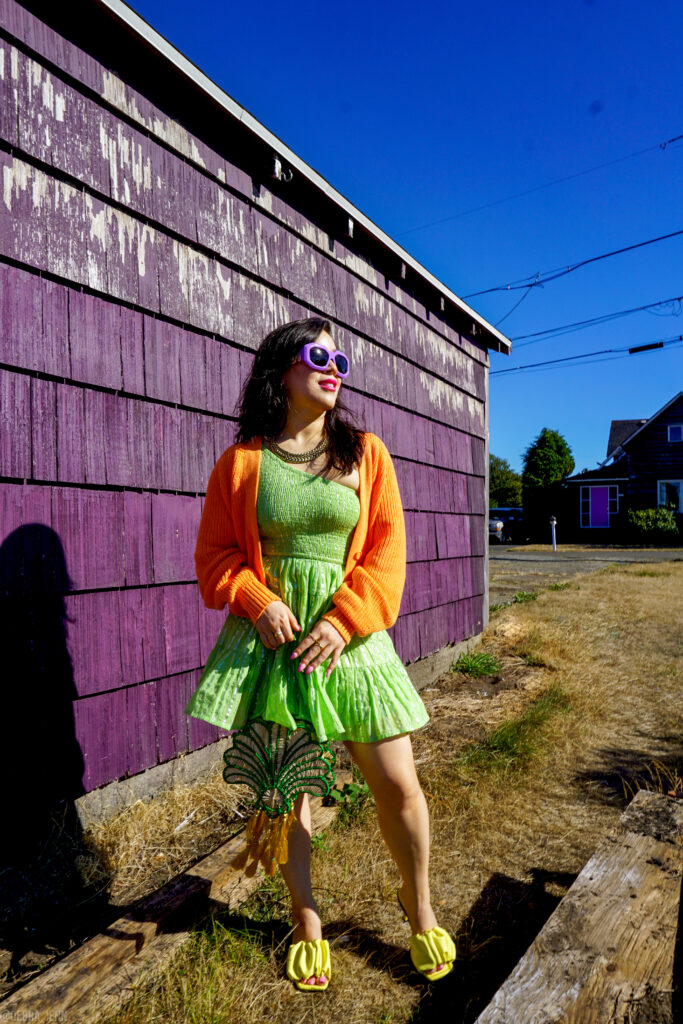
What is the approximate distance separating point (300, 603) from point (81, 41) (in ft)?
7.87

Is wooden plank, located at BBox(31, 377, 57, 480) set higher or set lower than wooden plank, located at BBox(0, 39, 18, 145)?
lower

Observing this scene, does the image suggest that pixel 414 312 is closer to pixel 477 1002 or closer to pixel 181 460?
pixel 181 460

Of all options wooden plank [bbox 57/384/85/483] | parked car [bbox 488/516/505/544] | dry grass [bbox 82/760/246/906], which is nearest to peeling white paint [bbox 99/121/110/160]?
wooden plank [bbox 57/384/85/483]

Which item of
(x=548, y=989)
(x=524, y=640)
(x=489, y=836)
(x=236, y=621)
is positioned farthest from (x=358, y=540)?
(x=524, y=640)

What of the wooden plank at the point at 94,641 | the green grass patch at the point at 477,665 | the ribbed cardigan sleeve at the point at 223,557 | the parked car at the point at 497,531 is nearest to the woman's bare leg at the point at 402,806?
the ribbed cardigan sleeve at the point at 223,557

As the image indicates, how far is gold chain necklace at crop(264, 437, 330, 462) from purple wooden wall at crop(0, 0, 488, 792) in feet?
3.38

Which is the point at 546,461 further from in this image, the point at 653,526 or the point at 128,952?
the point at 128,952

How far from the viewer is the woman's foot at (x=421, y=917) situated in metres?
1.78

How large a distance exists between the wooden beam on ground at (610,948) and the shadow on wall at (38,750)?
1.44m

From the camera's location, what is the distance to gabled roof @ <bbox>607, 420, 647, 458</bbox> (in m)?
34.4

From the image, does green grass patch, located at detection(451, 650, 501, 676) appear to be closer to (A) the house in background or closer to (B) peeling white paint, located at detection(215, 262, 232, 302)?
(B) peeling white paint, located at detection(215, 262, 232, 302)

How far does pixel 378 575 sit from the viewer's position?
1.75 m

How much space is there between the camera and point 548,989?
4.60ft

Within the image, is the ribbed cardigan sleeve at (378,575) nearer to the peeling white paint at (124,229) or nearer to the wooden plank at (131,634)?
the wooden plank at (131,634)
